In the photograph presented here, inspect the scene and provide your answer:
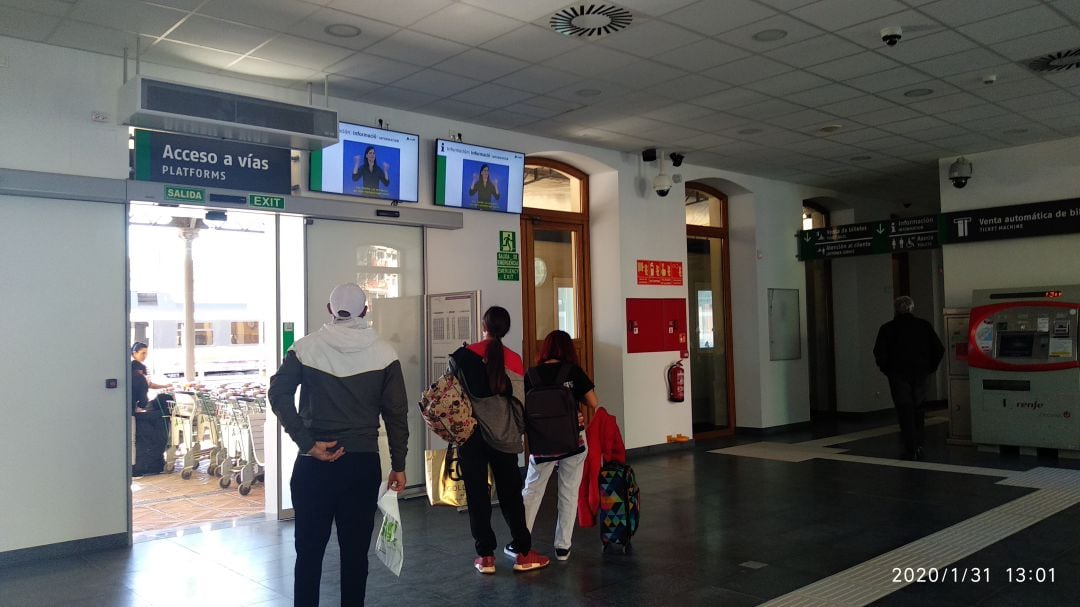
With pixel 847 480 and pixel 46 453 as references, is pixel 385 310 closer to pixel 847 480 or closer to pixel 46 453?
pixel 46 453

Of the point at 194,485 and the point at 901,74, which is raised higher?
the point at 901,74

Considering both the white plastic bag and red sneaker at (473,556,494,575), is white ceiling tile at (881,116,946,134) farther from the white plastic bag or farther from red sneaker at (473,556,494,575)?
the white plastic bag

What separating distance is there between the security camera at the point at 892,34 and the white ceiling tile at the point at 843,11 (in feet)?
0.70

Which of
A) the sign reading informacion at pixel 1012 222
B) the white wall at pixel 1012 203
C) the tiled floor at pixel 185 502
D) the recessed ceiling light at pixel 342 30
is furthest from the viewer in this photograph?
the white wall at pixel 1012 203

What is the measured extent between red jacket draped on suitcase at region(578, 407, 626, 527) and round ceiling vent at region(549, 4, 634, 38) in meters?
2.38

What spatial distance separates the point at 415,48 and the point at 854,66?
10.7ft

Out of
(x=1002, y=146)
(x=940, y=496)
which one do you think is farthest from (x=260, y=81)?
(x=1002, y=146)

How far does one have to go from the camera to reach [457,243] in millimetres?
7113

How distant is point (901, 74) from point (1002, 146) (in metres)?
3.39

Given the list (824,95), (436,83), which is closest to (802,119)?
(824,95)

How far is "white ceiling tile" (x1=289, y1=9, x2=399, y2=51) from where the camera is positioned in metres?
4.85

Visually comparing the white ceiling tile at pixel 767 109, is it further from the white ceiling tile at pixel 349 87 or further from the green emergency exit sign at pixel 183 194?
the green emergency exit sign at pixel 183 194

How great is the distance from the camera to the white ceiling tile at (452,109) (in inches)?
263

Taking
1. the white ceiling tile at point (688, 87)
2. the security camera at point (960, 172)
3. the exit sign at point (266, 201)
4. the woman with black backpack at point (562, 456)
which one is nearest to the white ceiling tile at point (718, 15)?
the white ceiling tile at point (688, 87)
